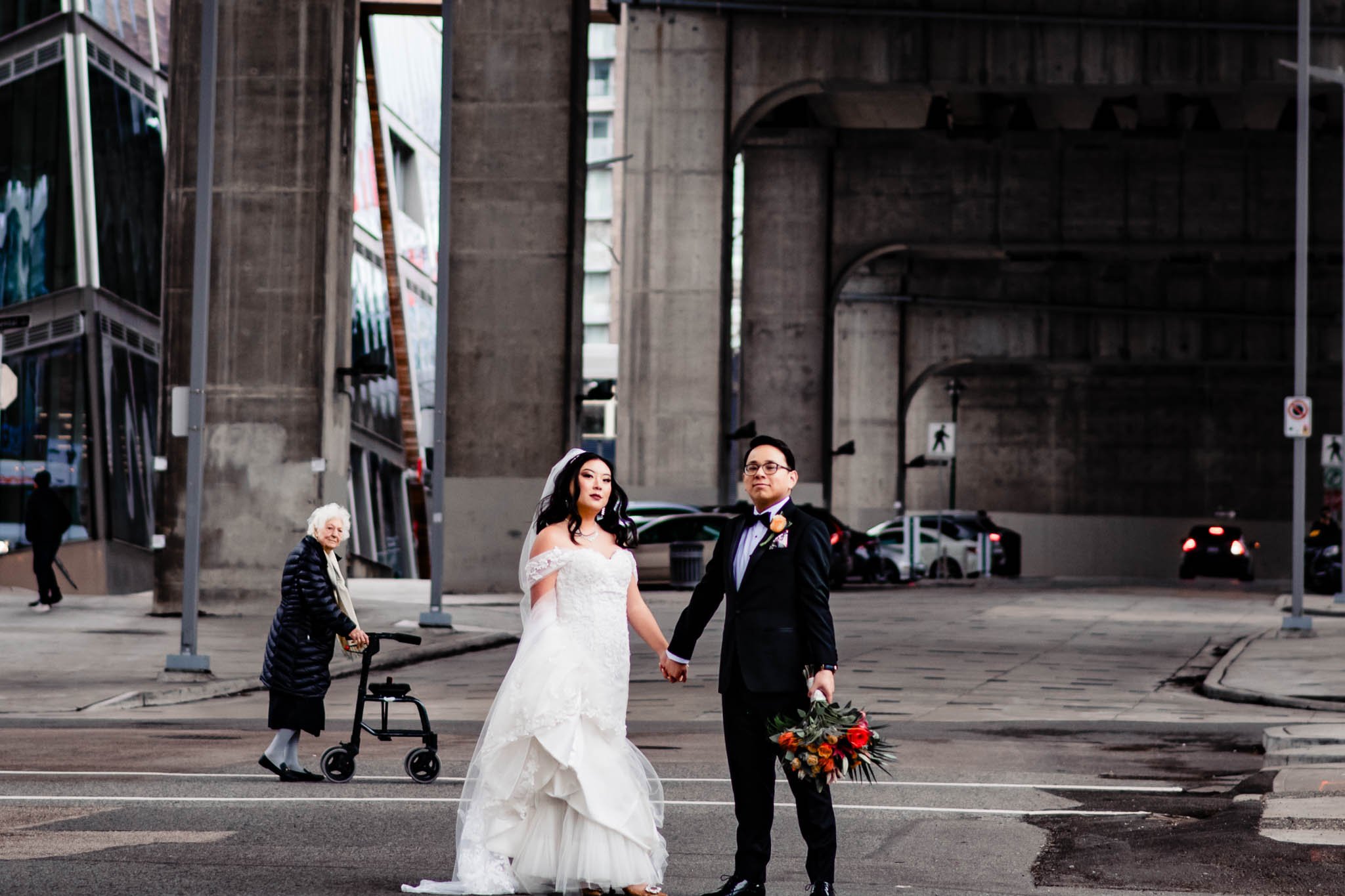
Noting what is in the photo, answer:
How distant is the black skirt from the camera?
11.1 m

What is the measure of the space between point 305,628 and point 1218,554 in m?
44.2

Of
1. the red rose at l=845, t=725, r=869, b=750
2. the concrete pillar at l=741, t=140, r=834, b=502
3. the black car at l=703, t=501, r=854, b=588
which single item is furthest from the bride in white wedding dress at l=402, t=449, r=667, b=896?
the concrete pillar at l=741, t=140, r=834, b=502

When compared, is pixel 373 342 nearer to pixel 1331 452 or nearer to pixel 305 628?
pixel 1331 452

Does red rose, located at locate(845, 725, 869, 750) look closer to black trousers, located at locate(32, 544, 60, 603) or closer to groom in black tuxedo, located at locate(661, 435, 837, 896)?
groom in black tuxedo, located at locate(661, 435, 837, 896)

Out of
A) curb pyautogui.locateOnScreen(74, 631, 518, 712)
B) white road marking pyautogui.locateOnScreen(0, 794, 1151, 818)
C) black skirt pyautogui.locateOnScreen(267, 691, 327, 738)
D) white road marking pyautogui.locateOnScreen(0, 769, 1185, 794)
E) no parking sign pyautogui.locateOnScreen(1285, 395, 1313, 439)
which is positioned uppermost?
no parking sign pyautogui.locateOnScreen(1285, 395, 1313, 439)

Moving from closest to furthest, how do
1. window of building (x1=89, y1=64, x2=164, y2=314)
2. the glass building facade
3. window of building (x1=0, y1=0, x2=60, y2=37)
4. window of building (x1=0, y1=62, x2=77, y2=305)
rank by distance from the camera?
the glass building facade, window of building (x1=0, y1=62, x2=77, y2=305), window of building (x1=0, y1=0, x2=60, y2=37), window of building (x1=89, y1=64, x2=164, y2=314)

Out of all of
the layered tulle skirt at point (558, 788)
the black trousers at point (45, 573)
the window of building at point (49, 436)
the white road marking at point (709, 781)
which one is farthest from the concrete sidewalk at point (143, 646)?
the layered tulle skirt at point (558, 788)

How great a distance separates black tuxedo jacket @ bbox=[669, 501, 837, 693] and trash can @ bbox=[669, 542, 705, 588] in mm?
27039

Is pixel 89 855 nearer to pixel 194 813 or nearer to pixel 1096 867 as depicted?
pixel 194 813

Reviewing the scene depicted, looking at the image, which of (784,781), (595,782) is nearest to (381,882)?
(595,782)

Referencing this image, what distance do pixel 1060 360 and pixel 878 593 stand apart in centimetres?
2429

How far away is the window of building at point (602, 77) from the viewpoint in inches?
4200

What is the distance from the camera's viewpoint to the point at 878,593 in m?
37.6

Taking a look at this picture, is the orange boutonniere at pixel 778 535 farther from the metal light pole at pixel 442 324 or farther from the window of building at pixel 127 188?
the window of building at pixel 127 188
